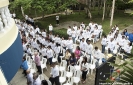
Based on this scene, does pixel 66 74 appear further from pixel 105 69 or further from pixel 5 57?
pixel 5 57

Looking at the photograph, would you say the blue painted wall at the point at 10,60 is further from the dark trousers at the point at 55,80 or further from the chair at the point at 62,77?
the chair at the point at 62,77

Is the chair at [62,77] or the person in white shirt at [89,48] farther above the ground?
the person in white shirt at [89,48]

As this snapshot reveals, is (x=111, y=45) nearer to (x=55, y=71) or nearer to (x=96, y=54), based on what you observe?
(x=96, y=54)

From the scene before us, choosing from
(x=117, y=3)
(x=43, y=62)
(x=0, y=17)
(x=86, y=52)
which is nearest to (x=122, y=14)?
(x=117, y=3)

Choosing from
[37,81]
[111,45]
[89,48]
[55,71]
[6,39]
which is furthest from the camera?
[111,45]

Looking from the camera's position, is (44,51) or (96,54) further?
(44,51)

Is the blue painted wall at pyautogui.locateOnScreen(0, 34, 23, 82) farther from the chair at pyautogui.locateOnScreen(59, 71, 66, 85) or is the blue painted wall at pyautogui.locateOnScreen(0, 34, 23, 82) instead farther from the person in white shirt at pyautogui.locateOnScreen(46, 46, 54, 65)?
the person in white shirt at pyautogui.locateOnScreen(46, 46, 54, 65)

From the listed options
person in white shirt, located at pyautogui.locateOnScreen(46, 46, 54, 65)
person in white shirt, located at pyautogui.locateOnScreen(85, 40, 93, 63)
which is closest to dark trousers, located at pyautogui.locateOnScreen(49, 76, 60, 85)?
person in white shirt, located at pyautogui.locateOnScreen(46, 46, 54, 65)

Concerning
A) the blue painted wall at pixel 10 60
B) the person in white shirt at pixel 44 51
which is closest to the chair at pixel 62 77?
the person in white shirt at pixel 44 51

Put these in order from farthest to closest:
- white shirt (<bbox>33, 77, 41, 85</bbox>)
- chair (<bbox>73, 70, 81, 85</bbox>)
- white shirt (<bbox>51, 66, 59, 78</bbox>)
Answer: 1. chair (<bbox>73, 70, 81, 85</bbox>)
2. white shirt (<bbox>51, 66, 59, 78</bbox>)
3. white shirt (<bbox>33, 77, 41, 85</bbox>)

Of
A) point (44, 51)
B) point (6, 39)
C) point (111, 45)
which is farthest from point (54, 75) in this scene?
point (111, 45)

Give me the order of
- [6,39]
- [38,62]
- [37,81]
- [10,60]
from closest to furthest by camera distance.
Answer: [6,39] < [10,60] < [37,81] < [38,62]

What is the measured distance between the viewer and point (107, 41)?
11.6m

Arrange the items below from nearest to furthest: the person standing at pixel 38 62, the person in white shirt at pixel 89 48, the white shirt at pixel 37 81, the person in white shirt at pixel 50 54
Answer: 1. the white shirt at pixel 37 81
2. the person standing at pixel 38 62
3. the person in white shirt at pixel 50 54
4. the person in white shirt at pixel 89 48
